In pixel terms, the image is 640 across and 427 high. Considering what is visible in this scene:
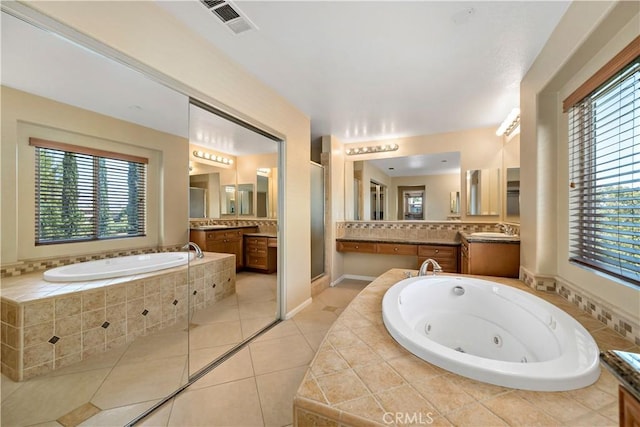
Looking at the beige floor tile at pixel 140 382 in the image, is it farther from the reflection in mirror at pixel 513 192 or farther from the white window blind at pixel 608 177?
the reflection in mirror at pixel 513 192

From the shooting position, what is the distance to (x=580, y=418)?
30.5 inches

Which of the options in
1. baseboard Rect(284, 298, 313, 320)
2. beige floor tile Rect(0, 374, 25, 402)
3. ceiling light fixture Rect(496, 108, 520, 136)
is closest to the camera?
beige floor tile Rect(0, 374, 25, 402)

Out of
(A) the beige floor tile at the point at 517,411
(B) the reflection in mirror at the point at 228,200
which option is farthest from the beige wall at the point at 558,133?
(B) the reflection in mirror at the point at 228,200

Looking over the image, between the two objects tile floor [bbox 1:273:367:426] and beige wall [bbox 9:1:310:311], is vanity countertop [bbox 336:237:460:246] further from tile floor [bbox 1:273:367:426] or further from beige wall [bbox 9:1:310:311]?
tile floor [bbox 1:273:367:426]

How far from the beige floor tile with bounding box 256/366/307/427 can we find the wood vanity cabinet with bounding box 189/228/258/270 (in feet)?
4.48

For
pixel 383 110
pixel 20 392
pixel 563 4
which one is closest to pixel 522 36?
pixel 563 4

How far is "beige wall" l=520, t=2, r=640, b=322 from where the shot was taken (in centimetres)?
123

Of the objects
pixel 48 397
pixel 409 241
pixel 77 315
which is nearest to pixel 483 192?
pixel 409 241

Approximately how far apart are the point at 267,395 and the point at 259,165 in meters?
2.67

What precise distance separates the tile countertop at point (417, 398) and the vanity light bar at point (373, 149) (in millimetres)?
3395

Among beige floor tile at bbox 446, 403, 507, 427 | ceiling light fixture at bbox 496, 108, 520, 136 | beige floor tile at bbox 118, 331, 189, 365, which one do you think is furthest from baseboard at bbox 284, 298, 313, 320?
ceiling light fixture at bbox 496, 108, 520, 136

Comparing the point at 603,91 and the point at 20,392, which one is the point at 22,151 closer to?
the point at 20,392

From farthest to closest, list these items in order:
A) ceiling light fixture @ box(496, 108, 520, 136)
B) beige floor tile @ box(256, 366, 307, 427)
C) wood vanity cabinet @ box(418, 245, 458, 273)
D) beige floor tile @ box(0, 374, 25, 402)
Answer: wood vanity cabinet @ box(418, 245, 458, 273), ceiling light fixture @ box(496, 108, 520, 136), beige floor tile @ box(256, 366, 307, 427), beige floor tile @ box(0, 374, 25, 402)

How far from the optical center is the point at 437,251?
3525 millimetres
